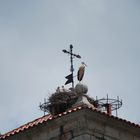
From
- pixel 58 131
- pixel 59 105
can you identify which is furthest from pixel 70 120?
pixel 59 105

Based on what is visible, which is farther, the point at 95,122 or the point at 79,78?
the point at 79,78

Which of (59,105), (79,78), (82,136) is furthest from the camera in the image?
(59,105)

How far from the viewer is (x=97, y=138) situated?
17562 mm

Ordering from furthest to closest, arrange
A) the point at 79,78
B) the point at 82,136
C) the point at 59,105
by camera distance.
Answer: the point at 59,105, the point at 79,78, the point at 82,136

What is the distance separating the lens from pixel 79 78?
19.5 metres

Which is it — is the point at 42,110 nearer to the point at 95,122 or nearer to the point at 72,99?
the point at 72,99

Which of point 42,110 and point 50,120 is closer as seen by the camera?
point 50,120

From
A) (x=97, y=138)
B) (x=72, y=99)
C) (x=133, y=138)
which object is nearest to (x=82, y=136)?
(x=97, y=138)

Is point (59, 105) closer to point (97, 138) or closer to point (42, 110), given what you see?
point (42, 110)

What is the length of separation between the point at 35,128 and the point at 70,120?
945mm

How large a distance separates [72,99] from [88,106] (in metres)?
2.45

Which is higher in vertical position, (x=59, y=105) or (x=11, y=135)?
(x=59, y=105)

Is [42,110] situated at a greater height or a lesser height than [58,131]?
greater

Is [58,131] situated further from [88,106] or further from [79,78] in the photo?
[79,78]
